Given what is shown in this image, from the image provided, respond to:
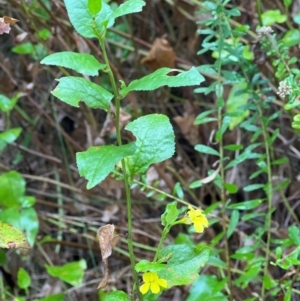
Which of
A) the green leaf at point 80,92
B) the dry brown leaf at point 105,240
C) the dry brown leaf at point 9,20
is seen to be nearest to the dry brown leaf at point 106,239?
the dry brown leaf at point 105,240

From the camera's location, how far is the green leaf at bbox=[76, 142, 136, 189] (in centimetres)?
50

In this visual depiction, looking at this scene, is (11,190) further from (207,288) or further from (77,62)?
(77,62)

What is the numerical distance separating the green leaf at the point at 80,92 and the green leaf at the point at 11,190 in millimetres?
638

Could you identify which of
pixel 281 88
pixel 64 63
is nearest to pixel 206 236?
pixel 281 88

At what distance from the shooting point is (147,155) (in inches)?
22.7

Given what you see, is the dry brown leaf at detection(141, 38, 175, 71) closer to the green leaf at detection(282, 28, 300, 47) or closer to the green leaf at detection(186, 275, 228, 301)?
the green leaf at detection(282, 28, 300, 47)

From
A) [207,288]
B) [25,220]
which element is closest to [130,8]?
[207,288]

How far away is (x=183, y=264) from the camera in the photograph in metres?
0.57

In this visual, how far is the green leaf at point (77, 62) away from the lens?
55cm

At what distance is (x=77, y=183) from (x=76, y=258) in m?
0.21

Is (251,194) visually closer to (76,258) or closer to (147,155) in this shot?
(76,258)

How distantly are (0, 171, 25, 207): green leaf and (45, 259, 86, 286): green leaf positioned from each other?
0.49ft

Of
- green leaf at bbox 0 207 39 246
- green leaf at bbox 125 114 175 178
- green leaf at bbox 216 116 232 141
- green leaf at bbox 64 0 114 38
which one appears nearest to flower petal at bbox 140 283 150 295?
green leaf at bbox 125 114 175 178

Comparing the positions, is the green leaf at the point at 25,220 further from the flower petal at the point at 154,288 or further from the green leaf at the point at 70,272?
the flower petal at the point at 154,288
